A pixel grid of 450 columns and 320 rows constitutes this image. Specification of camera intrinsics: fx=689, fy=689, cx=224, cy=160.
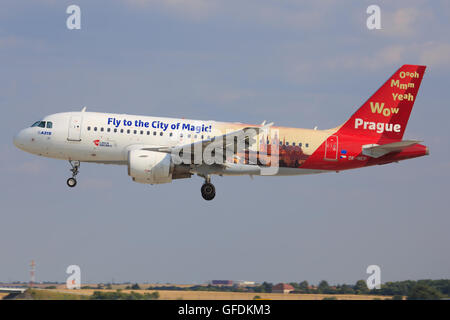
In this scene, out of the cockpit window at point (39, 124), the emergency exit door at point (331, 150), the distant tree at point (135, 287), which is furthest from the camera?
the emergency exit door at point (331, 150)

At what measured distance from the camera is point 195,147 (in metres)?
42.6

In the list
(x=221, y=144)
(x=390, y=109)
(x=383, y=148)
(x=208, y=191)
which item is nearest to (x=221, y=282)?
(x=208, y=191)

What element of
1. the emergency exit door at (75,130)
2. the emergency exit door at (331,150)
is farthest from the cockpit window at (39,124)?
the emergency exit door at (331,150)

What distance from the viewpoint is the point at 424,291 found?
130 ft

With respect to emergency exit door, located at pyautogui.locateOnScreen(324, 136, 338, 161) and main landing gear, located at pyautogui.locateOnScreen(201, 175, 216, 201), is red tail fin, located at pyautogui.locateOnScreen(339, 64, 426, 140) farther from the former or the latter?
main landing gear, located at pyautogui.locateOnScreen(201, 175, 216, 201)

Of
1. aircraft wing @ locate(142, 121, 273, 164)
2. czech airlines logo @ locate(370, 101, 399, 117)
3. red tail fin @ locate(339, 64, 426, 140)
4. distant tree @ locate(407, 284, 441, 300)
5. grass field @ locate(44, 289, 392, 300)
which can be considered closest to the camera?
grass field @ locate(44, 289, 392, 300)

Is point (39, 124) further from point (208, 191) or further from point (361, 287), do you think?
point (361, 287)

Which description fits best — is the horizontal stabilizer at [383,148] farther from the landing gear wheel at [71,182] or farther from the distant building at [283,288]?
the landing gear wheel at [71,182]

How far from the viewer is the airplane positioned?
140 feet

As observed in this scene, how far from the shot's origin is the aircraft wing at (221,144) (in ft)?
134

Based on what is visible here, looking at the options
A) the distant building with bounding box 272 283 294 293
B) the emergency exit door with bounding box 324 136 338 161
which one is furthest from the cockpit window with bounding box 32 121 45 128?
the emergency exit door with bounding box 324 136 338 161
